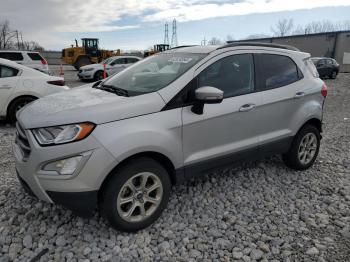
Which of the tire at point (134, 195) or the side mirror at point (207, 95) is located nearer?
the tire at point (134, 195)

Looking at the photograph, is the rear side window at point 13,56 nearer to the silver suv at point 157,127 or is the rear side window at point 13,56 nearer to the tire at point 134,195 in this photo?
the silver suv at point 157,127

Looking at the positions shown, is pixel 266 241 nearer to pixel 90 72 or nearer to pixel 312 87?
pixel 312 87

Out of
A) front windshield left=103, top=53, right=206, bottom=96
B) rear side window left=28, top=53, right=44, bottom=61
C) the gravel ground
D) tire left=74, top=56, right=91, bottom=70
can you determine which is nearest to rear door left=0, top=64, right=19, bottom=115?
the gravel ground

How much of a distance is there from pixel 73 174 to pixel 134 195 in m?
0.61

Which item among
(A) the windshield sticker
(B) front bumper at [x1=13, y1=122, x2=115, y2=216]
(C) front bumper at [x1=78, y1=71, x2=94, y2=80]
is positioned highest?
(A) the windshield sticker

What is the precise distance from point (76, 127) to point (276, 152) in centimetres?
253

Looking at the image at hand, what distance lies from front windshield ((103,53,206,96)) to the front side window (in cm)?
19

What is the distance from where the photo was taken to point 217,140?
3186 millimetres

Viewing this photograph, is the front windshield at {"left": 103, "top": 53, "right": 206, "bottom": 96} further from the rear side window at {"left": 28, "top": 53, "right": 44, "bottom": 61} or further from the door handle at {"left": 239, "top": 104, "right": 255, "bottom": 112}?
the rear side window at {"left": 28, "top": 53, "right": 44, "bottom": 61}

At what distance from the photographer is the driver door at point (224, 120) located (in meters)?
3.00

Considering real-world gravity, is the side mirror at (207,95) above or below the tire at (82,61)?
above

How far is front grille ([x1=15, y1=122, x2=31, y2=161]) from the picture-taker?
8.49 ft

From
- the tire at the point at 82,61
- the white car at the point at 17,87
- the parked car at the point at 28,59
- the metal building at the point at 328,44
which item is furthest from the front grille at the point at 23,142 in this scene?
the metal building at the point at 328,44

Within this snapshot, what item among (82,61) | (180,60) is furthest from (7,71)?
(82,61)
